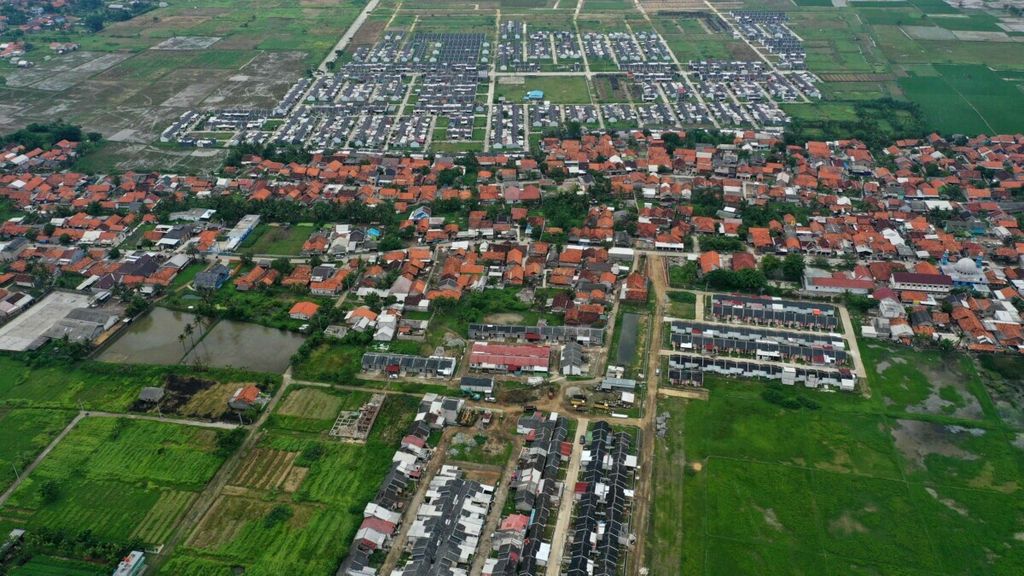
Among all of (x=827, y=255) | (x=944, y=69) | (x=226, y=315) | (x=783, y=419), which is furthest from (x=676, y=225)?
(x=944, y=69)

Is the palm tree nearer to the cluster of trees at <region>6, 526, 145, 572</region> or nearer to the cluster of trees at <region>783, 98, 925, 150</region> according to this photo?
the cluster of trees at <region>6, 526, 145, 572</region>

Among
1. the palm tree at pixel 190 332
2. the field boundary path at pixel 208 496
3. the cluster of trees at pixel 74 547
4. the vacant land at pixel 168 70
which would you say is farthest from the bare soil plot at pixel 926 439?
the vacant land at pixel 168 70

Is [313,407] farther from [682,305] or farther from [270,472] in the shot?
[682,305]

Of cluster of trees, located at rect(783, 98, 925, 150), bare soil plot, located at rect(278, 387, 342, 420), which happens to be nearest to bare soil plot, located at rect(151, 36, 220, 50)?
bare soil plot, located at rect(278, 387, 342, 420)

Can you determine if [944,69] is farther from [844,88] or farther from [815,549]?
[815,549]

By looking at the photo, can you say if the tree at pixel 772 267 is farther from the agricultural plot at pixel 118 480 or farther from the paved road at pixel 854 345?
the agricultural plot at pixel 118 480

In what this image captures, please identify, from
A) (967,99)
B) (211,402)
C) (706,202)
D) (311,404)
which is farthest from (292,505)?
(967,99)
